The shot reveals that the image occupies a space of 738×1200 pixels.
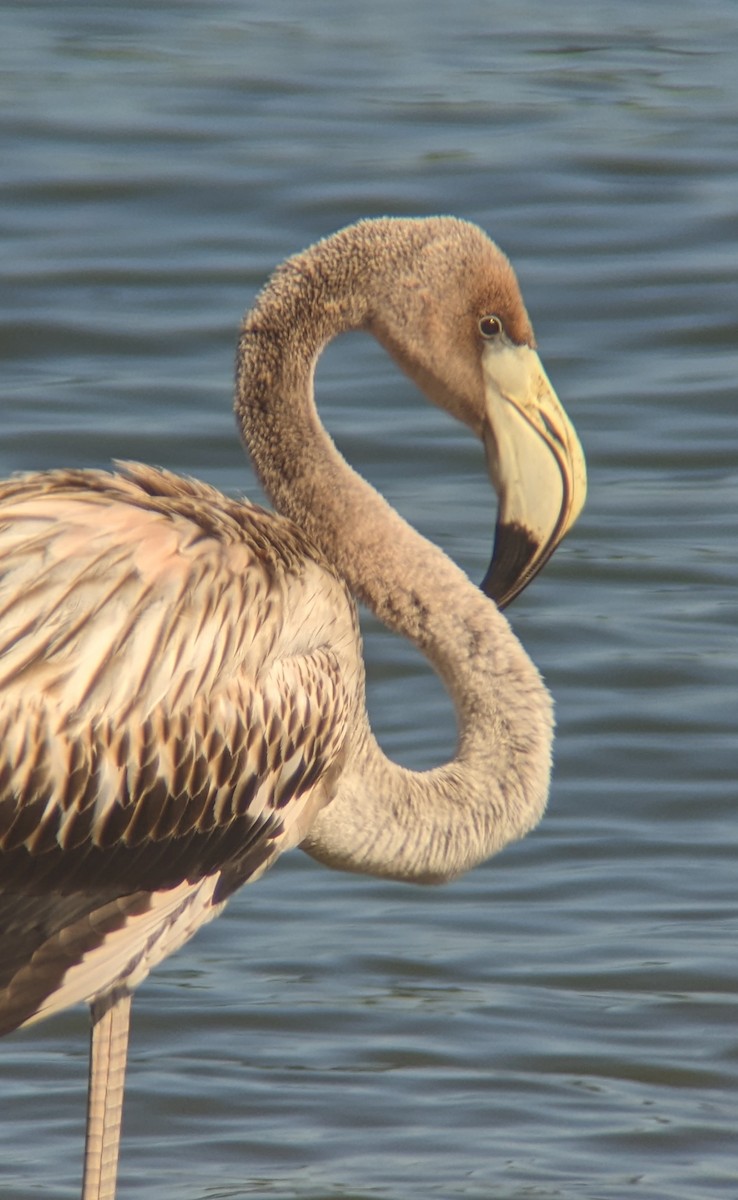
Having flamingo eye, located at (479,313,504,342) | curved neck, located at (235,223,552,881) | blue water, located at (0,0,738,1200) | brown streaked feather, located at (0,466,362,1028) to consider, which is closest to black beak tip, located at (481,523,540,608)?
curved neck, located at (235,223,552,881)

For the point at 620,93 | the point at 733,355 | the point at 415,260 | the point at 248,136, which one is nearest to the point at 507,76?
the point at 620,93

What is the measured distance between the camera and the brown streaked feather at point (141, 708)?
452 cm

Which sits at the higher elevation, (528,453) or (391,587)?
(528,453)

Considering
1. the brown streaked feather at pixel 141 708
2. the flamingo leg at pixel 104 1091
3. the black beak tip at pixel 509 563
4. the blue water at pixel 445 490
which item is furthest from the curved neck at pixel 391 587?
the blue water at pixel 445 490

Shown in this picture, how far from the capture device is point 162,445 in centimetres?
1041

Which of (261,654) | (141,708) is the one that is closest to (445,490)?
(261,654)

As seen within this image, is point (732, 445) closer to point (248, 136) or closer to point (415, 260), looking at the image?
point (248, 136)

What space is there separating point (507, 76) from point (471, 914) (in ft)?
30.7

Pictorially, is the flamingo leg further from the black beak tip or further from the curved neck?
the black beak tip

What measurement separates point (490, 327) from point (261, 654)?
106 cm

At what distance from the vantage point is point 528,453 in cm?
542

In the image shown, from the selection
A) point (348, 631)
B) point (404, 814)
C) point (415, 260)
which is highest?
point (415, 260)

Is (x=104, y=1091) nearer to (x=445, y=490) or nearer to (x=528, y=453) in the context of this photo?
(x=528, y=453)

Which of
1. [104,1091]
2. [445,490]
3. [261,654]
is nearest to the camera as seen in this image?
[261,654]
